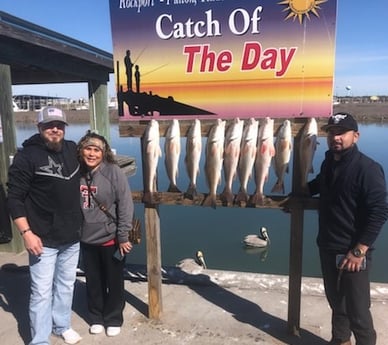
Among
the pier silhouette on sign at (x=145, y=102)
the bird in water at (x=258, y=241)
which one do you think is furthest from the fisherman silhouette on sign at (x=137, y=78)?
the bird in water at (x=258, y=241)

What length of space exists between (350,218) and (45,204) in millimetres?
2073

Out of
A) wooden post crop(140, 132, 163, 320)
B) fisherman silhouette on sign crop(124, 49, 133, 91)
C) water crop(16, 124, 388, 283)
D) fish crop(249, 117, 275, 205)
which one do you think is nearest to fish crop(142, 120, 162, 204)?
wooden post crop(140, 132, 163, 320)

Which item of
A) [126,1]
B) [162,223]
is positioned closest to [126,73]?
[126,1]

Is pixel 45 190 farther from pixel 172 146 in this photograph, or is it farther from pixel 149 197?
pixel 172 146

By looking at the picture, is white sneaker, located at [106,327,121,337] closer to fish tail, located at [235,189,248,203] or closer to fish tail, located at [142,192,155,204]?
fish tail, located at [142,192,155,204]

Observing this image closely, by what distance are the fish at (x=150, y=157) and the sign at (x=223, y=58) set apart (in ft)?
0.55

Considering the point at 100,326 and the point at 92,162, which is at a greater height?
the point at 92,162

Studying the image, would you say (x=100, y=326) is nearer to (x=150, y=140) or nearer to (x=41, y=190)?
(x=41, y=190)

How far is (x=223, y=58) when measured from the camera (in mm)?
3152

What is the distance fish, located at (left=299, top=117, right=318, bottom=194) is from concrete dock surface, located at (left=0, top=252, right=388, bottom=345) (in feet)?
4.43

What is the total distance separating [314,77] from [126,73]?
1.49m

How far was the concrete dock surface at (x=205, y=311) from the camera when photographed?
3.31m

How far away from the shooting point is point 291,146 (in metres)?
3.06

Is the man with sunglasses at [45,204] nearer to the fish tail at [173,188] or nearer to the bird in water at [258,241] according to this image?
the fish tail at [173,188]
